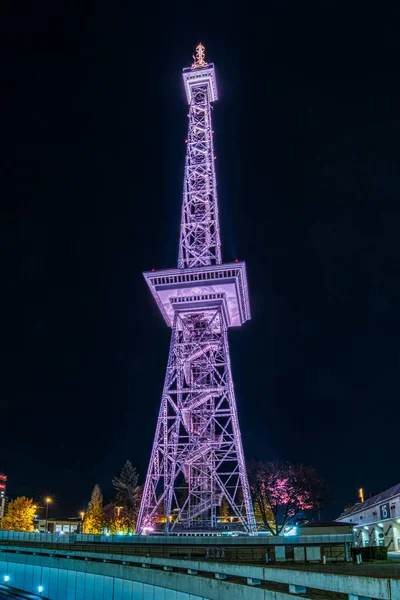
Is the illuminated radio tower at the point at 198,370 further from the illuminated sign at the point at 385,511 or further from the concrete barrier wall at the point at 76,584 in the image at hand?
the concrete barrier wall at the point at 76,584

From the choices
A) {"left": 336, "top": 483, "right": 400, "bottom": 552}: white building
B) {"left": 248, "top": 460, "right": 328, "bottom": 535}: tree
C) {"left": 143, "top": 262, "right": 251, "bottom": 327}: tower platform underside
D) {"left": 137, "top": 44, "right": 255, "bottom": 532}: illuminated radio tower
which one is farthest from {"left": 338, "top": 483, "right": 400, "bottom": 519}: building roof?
{"left": 143, "top": 262, "right": 251, "bottom": 327}: tower platform underside

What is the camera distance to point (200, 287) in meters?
64.3

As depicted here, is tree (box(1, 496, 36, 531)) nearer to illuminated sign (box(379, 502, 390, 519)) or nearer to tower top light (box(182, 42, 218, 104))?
illuminated sign (box(379, 502, 390, 519))

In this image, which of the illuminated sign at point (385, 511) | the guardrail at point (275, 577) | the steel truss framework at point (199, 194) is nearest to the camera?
the guardrail at point (275, 577)

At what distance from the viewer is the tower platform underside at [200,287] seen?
63.4 meters

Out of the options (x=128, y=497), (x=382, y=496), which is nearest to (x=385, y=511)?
(x=382, y=496)

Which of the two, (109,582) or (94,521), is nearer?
(109,582)

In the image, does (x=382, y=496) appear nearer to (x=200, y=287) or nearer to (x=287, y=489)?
(x=287, y=489)

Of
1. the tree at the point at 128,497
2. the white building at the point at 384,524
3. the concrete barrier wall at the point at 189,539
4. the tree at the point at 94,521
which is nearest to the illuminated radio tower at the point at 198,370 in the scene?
the white building at the point at 384,524

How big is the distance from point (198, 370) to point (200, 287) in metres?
11.3

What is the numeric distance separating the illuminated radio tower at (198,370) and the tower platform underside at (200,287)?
0.38 ft

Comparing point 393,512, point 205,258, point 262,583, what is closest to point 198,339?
point 205,258

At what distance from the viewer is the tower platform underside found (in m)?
63.4

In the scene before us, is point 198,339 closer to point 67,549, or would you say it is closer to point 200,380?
point 200,380
